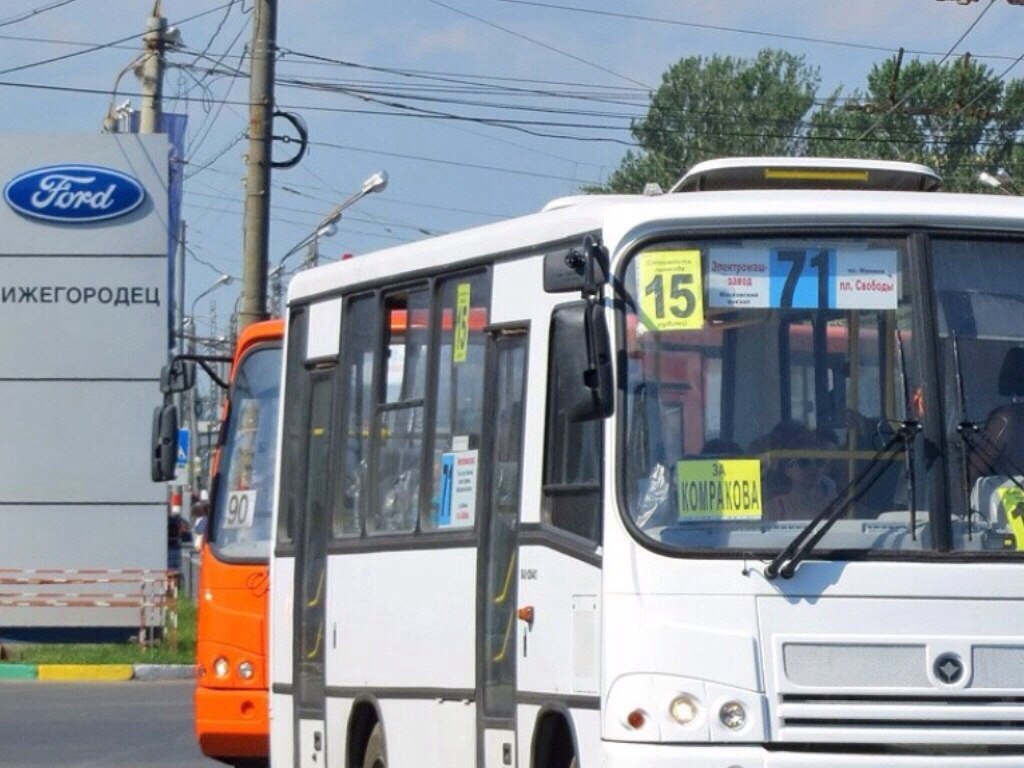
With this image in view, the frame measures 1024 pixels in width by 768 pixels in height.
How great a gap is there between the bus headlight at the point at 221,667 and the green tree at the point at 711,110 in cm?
5788

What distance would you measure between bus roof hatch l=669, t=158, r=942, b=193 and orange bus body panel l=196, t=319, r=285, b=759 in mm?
5348

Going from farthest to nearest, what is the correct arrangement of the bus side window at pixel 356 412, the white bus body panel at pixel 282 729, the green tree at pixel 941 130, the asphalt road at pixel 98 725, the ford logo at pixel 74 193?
1. the green tree at pixel 941 130
2. the ford logo at pixel 74 193
3. the asphalt road at pixel 98 725
4. the white bus body panel at pixel 282 729
5. the bus side window at pixel 356 412

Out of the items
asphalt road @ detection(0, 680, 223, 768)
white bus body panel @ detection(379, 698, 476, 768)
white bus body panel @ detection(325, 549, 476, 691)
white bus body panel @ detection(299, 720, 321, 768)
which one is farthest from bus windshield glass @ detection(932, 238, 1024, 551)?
asphalt road @ detection(0, 680, 223, 768)

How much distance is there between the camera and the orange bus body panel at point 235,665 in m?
13.3

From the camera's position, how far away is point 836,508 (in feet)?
24.0

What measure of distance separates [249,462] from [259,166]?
8.94 m

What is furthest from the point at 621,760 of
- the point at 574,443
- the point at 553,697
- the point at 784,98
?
the point at 784,98

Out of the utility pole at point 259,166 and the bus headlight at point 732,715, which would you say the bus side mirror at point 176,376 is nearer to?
the bus headlight at point 732,715

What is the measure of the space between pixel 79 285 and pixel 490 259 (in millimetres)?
19633

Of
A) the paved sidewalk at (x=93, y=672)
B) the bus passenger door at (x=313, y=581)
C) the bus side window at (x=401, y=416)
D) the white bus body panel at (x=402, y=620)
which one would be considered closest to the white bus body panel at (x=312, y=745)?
the bus passenger door at (x=313, y=581)

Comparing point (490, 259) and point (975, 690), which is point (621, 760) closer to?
point (975, 690)

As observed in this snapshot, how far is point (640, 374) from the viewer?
24.7ft

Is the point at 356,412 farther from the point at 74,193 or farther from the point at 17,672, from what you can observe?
the point at 74,193

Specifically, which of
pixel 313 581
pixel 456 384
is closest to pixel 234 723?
pixel 313 581
